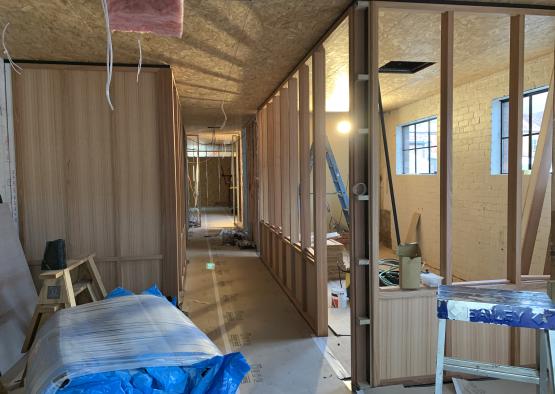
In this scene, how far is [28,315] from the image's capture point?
3.44 meters

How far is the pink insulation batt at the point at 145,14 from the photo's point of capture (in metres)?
2.05

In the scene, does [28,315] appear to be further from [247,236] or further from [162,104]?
[247,236]

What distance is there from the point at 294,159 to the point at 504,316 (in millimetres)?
3224

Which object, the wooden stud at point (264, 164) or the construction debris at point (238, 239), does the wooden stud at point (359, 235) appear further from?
the construction debris at point (238, 239)

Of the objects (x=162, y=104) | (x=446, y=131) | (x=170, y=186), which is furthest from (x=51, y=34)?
(x=446, y=131)

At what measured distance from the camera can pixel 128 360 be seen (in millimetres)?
1524

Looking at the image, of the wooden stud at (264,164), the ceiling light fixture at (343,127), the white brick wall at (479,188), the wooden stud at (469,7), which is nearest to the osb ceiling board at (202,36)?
the wooden stud at (469,7)

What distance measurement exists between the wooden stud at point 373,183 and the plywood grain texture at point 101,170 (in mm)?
2145

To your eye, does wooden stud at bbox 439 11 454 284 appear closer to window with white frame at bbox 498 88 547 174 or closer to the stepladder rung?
the stepladder rung

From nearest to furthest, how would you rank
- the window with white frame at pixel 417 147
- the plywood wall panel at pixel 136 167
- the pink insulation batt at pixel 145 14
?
the pink insulation batt at pixel 145 14 → the plywood wall panel at pixel 136 167 → the window with white frame at pixel 417 147

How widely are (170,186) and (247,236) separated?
542 cm

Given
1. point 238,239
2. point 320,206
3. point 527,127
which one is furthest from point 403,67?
point 238,239

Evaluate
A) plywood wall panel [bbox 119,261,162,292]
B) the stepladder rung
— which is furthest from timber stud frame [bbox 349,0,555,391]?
plywood wall panel [bbox 119,261,162,292]

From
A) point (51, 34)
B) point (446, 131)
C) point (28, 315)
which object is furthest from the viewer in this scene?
point (28, 315)
